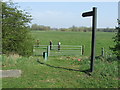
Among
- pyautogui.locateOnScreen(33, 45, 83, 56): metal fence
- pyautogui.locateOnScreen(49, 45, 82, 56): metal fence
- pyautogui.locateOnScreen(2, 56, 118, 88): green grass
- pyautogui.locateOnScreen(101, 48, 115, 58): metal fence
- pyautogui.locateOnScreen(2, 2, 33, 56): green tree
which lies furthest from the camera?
pyautogui.locateOnScreen(49, 45, 82, 56): metal fence

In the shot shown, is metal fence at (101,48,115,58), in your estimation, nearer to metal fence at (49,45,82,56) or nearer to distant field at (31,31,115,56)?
distant field at (31,31,115,56)

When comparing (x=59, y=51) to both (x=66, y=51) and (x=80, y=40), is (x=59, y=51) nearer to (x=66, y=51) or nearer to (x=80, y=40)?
(x=66, y=51)

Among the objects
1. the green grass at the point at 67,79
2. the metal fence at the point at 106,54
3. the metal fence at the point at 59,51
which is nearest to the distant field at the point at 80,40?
the metal fence at the point at 59,51

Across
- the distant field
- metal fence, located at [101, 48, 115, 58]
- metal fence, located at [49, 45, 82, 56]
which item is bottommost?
metal fence, located at [49, 45, 82, 56]

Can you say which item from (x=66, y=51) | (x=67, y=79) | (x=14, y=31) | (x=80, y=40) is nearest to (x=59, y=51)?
(x=66, y=51)

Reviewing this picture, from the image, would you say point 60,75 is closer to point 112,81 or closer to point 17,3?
point 112,81

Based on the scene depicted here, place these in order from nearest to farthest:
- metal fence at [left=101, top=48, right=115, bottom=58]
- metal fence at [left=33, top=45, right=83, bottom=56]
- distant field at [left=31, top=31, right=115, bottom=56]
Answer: metal fence at [left=101, top=48, right=115, bottom=58]
metal fence at [left=33, top=45, right=83, bottom=56]
distant field at [left=31, top=31, right=115, bottom=56]

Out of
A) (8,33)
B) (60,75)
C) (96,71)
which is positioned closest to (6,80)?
(60,75)

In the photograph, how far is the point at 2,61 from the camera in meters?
7.64

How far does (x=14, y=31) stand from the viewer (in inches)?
429

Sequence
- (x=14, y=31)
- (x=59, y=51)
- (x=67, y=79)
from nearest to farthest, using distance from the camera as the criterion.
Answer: (x=67, y=79) < (x=14, y=31) < (x=59, y=51)

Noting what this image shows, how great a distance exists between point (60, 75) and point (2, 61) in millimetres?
3087

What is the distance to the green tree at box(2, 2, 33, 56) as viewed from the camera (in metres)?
10.7

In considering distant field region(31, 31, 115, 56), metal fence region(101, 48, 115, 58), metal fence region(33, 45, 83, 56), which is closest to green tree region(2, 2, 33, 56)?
distant field region(31, 31, 115, 56)
